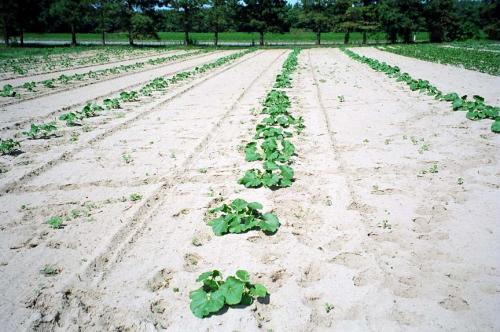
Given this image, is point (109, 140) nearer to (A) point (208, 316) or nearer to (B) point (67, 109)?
(B) point (67, 109)

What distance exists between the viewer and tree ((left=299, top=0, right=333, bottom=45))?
66.5m

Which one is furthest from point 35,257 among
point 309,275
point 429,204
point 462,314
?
point 429,204

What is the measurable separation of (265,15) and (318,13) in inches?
388

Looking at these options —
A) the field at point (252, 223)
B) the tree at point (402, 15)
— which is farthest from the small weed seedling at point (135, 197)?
the tree at point (402, 15)

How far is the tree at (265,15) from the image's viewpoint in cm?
6575

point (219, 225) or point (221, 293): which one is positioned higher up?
point (219, 225)

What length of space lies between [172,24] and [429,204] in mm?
125200

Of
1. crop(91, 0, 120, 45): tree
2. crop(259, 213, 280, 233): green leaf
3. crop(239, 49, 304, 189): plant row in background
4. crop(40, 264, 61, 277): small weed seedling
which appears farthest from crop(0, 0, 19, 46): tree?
crop(259, 213, 280, 233): green leaf

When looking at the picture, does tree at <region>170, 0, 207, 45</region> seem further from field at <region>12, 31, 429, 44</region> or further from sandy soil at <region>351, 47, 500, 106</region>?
sandy soil at <region>351, 47, 500, 106</region>

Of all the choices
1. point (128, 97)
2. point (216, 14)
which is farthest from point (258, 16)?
point (128, 97)

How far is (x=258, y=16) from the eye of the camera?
218 feet

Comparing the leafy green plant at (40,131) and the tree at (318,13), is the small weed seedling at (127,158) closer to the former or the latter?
the leafy green plant at (40,131)

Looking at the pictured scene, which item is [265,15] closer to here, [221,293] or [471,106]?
[471,106]

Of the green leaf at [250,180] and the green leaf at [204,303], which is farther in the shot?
the green leaf at [250,180]
